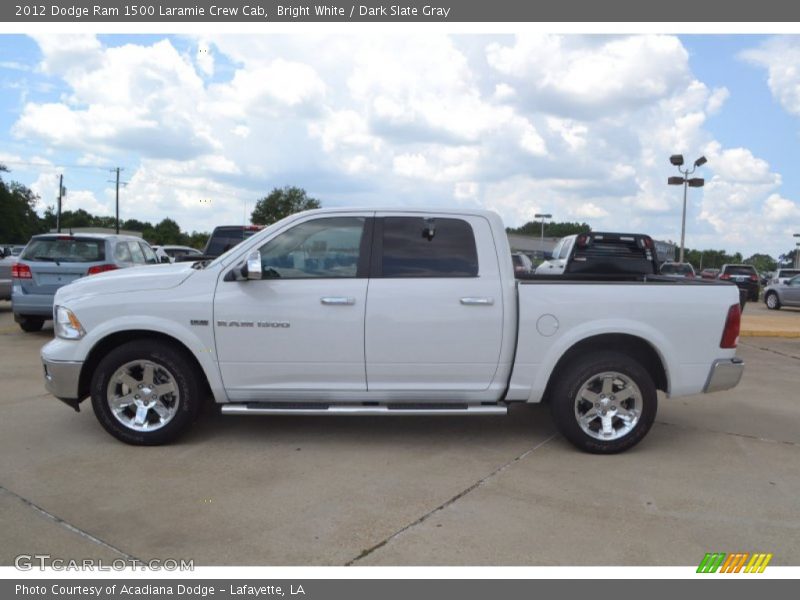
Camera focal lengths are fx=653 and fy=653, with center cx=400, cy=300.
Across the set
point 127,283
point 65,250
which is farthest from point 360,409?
point 65,250

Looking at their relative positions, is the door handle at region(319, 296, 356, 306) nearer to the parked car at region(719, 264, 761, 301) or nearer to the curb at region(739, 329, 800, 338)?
the curb at region(739, 329, 800, 338)

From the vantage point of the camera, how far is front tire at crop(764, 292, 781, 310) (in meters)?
23.5

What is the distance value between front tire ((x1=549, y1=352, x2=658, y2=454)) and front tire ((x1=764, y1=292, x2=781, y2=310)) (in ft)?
70.9

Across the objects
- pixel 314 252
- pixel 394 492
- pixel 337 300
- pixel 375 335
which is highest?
pixel 314 252

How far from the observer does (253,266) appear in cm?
479

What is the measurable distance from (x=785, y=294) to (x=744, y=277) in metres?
4.51

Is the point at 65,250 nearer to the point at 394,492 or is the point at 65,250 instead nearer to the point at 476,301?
the point at 476,301

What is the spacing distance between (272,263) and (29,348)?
644 cm

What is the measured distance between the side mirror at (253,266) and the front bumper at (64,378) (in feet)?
5.03

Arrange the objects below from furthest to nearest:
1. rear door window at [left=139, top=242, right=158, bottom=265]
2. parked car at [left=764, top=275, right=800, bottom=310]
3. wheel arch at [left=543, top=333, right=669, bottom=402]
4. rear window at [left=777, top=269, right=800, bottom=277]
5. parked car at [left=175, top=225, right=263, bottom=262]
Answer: rear window at [left=777, top=269, right=800, bottom=277] → parked car at [left=764, top=275, right=800, bottom=310] → parked car at [left=175, top=225, right=263, bottom=262] → rear door window at [left=139, top=242, right=158, bottom=265] → wheel arch at [left=543, top=333, right=669, bottom=402]

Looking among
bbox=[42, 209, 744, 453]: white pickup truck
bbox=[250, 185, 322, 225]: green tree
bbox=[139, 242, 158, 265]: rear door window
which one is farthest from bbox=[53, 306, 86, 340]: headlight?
bbox=[250, 185, 322, 225]: green tree

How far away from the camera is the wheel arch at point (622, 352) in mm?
5211

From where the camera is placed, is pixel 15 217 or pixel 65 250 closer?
pixel 65 250

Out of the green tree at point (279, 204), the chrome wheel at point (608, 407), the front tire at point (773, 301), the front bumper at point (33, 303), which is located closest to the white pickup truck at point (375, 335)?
the chrome wheel at point (608, 407)
